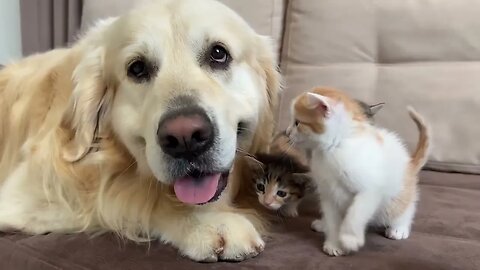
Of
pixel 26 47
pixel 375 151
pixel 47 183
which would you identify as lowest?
pixel 26 47

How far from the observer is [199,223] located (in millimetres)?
1279

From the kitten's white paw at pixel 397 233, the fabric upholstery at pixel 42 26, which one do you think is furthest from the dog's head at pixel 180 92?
the fabric upholstery at pixel 42 26

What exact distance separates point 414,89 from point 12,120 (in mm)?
1172

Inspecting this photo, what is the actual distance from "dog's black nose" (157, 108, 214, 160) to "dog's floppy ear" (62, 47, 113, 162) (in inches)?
12.6

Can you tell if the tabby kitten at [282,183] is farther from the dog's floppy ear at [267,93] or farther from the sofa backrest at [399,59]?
the sofa backrest at [399,59]

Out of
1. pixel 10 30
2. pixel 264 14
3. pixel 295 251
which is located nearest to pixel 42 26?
pixel 10 30

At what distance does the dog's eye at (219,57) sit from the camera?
1393mm

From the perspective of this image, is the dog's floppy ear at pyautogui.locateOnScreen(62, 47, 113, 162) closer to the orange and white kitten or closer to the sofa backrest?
the orange and white kitten

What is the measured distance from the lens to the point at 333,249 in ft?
3.84

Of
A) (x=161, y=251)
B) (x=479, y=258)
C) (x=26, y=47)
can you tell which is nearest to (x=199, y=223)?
(x=161, y=251)

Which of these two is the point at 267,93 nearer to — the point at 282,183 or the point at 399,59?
the point at 282,183

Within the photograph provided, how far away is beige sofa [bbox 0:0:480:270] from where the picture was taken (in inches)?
52.8

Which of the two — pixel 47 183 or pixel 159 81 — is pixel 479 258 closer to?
pixel 159 81

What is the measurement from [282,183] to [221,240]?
9.3 inches
